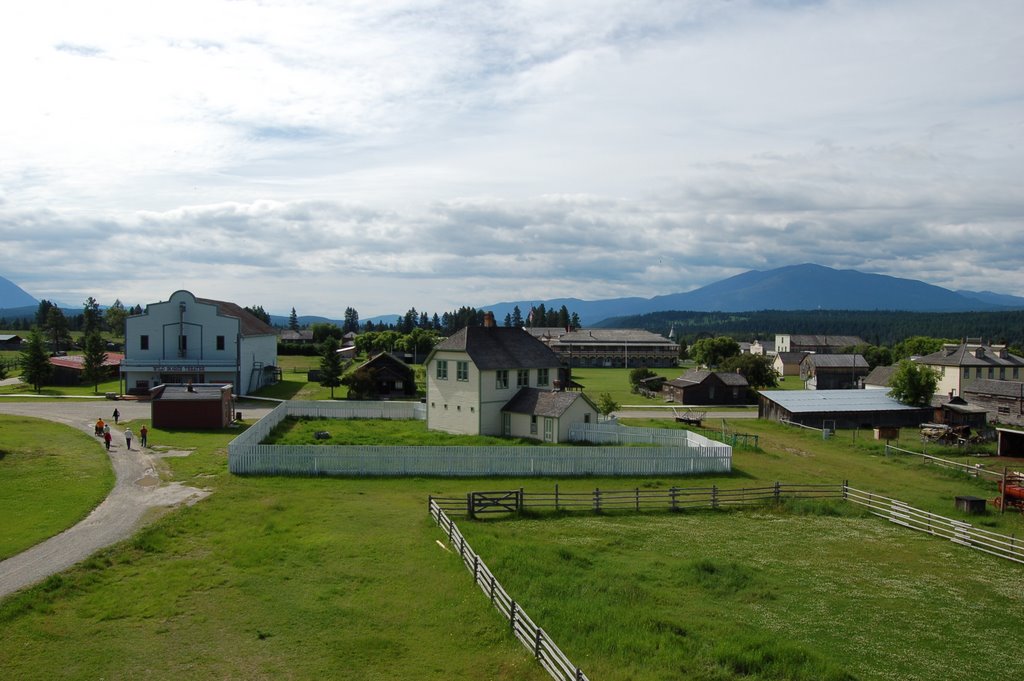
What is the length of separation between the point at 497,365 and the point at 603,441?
803 centimetres

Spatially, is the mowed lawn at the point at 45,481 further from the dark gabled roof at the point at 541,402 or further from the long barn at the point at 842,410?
the long barn at the point at 842,410

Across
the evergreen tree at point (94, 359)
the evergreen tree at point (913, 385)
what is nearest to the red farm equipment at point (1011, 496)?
the evergreen tree at point (913, 385)

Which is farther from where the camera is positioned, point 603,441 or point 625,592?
point 603,441

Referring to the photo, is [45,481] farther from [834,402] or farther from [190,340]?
[834,402]

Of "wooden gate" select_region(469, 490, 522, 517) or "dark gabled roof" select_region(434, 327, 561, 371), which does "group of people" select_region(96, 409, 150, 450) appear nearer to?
"dark gabled roof" select_region(434, 327, 561, 371)

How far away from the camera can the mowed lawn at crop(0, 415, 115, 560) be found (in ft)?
77.9

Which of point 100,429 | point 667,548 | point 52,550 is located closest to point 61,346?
point 100,429

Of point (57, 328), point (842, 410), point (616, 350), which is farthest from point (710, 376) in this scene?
point (57, 328)

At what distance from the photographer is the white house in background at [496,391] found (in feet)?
143

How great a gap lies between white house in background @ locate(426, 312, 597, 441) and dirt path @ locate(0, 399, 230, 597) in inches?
669

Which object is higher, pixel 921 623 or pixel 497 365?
pixel 497 365

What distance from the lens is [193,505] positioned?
90.1 feet

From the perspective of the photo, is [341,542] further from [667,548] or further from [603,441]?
[603,441]

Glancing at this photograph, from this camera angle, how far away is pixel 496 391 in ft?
150
